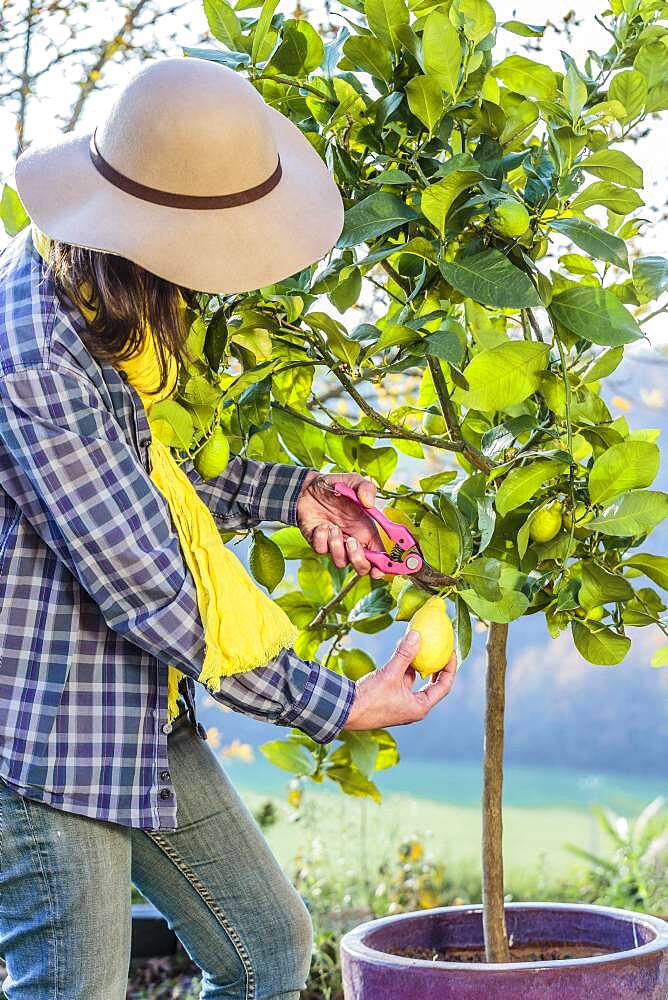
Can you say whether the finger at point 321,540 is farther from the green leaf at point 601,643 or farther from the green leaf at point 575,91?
the green leaf at point 575,91

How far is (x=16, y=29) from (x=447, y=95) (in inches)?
71.3

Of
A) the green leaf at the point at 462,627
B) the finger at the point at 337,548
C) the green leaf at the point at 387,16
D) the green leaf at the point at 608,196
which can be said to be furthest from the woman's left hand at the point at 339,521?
the green leaf at the point at 387,16

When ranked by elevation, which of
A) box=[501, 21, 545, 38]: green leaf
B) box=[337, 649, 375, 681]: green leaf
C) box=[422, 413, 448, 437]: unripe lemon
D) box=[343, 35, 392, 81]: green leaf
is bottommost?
box=[337, 649, 375, 681]: green leaf

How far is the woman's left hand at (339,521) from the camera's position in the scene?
1401 millimetres

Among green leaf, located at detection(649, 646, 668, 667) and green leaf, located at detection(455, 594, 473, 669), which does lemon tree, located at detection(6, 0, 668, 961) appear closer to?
green leaf, located at detection(455, 594, 473, 669)

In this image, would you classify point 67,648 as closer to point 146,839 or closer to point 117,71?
point 146,839

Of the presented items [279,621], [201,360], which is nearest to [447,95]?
[201,360]

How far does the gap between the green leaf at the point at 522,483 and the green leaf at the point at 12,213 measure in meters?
0.69

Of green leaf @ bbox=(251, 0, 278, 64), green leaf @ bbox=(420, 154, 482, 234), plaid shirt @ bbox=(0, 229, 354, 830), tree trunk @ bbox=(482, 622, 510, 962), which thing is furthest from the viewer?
tree trunk @ bbox=(482, 622, 510, 962)

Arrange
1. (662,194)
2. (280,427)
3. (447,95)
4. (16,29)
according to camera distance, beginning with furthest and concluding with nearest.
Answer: (16,29), (662,194), (280,427), (447,95)

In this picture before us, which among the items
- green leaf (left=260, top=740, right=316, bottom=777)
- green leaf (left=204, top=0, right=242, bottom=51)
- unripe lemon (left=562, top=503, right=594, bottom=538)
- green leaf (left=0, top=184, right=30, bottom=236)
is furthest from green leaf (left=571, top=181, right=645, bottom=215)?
green leaf (left=260, top=740, right=316, bottom=777)

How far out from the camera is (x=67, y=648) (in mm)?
1121

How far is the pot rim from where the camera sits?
127cm

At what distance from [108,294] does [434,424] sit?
60cm
